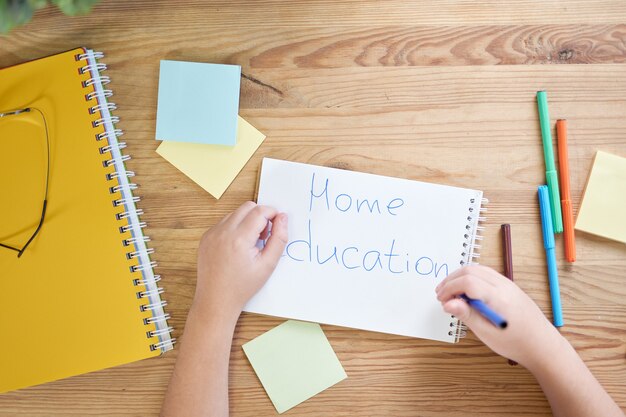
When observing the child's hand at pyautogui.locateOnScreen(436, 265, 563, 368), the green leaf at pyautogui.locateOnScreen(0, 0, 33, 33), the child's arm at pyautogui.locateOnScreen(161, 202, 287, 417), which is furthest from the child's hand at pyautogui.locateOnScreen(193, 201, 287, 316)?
the green leaf at pyautogui.locateOnScreen(0, 0, 33, 33)

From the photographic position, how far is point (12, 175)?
78 cm

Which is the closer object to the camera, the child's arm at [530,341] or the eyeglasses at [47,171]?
the child's arm at [530,341]

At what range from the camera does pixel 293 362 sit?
750 mm

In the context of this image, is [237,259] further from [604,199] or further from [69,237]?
→ [604,199]

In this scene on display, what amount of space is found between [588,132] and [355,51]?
356 millimetres

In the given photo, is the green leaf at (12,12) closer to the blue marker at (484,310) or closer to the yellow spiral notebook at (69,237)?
the yellow spiral notebook at (69,237)

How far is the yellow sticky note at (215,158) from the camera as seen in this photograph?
768 mm

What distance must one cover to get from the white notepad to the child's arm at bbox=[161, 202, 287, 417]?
3 centimetres

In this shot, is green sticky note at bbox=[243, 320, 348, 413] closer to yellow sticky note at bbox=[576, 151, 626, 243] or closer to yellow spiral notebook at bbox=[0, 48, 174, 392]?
yellow spiral notebook at bbox=[0, 48, 174, 392]

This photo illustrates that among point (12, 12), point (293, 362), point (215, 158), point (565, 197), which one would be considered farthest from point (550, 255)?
point (12, 12)

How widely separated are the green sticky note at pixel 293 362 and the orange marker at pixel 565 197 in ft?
1.19

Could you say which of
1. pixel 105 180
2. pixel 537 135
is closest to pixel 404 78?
pixel 537 135

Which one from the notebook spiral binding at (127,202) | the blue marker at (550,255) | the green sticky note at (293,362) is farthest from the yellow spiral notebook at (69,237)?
the blue marker at (550,255)

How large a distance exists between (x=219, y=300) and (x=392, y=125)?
0.35 m
